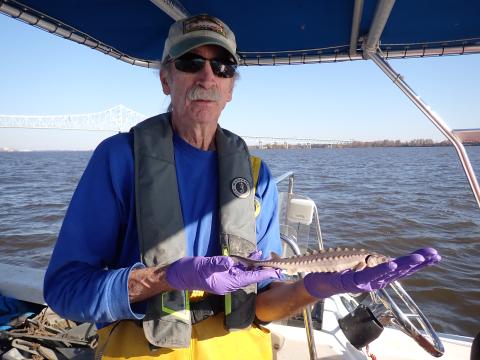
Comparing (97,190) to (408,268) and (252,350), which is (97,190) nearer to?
(252,350)

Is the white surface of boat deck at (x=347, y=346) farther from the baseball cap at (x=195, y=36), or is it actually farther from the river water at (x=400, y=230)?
the river water at (x=400, y=230)

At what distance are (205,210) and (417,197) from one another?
15.7 m

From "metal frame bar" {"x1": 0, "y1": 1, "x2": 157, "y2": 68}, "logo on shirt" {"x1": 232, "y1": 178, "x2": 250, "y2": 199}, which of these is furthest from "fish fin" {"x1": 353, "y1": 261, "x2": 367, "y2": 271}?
"metal frame bar" {"x1": 0, "y1": 1, "x2": 157, "y2": 68}

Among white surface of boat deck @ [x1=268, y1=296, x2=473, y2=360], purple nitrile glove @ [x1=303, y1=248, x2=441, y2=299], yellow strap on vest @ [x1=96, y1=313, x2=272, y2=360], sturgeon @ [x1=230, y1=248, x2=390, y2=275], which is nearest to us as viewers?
purple nitrile glove @ [x1=303, y1=248, x2=441, y2=299]

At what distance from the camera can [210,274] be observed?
51.5 inches

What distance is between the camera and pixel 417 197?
1516cm

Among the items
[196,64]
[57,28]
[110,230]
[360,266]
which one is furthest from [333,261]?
[57,28]

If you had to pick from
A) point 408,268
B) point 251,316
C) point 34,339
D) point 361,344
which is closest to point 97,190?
point 251,316

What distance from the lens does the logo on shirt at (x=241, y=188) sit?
172cm

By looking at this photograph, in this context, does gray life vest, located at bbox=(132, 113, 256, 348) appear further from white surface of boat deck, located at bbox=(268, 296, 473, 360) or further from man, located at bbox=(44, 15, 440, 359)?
white surface of boat deck, located at bbox=(268, 296, 473, 360)

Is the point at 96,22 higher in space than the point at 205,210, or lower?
higher

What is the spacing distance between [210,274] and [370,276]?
59 cm

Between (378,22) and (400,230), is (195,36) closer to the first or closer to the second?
(378,22)

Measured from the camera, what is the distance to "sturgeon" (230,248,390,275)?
4.24 feet
